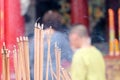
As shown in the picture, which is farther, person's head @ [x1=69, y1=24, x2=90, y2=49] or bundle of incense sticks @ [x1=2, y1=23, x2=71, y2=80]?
person's head @ [x1=69, y1=24, x2=90, y2=49]

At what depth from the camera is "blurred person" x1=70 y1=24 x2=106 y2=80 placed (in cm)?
355

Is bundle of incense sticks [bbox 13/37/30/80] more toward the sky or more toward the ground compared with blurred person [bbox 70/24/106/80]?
more toward the sky

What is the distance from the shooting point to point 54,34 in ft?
9.46

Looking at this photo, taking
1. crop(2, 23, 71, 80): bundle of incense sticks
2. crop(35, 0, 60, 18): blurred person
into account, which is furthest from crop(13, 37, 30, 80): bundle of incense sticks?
crop(35, 0, 60, 18): blurred person

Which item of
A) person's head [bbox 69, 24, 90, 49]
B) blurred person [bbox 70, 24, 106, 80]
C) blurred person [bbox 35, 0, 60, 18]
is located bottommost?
blurred person [bbox 70, 24, 106, 80]

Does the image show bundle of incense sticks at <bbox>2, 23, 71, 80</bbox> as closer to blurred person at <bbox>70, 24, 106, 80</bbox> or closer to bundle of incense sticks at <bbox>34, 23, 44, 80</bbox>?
bundle of incense sticks at <bbox>34, 23, 44, 80</bbox>

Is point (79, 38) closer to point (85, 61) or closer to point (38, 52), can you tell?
point (85, 61)

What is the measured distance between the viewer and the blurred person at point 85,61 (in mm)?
3546

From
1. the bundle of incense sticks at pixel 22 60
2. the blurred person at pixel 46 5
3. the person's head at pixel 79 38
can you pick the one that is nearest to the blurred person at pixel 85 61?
the person's head at pixel 79 38

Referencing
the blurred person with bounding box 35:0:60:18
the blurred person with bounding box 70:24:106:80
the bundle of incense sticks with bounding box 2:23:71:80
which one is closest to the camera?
the bundle of incense sticks with bounding box 2:23:71:80

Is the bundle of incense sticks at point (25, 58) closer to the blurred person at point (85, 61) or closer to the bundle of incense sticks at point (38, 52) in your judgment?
the bundle of incense sticks at point (38, 52)

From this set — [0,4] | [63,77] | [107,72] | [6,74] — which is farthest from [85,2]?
[6,74]

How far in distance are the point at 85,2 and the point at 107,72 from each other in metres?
1.23

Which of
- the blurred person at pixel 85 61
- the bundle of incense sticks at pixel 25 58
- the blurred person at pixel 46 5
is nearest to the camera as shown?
the bundle of incense sticks at pixel 25 58
